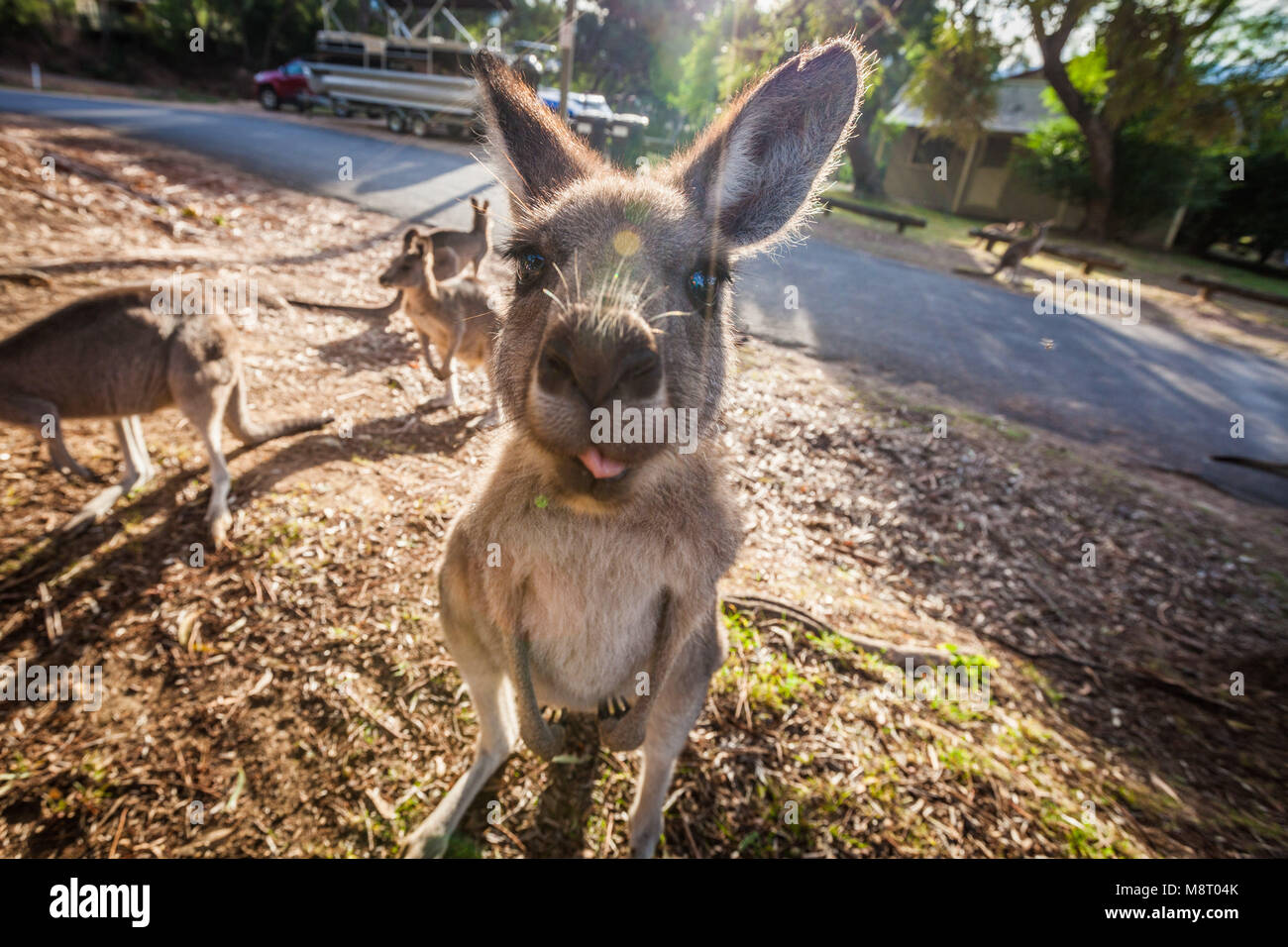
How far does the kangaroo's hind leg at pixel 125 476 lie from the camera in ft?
10.9

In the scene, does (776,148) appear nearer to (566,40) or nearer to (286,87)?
(566,40)

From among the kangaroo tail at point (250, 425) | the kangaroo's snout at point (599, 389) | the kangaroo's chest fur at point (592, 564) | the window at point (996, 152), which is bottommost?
the kangaroo tail at point (250, 425)

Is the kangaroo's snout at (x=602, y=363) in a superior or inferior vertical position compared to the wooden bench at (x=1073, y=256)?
inferior

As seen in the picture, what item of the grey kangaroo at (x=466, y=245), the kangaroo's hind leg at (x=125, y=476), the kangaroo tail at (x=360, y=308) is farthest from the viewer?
the grey kangaroo at (x=466, y=245)

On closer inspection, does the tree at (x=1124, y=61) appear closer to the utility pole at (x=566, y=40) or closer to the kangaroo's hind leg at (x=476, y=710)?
the utility pole at (x=566, y=40)

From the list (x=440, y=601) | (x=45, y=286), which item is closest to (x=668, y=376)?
(x=440, y=601)

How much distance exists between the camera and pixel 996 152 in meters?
26.7

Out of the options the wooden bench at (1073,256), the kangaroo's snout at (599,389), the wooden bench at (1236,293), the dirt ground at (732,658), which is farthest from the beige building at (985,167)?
the kangaroo's snout at (599,389)

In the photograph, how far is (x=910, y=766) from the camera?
2.71 metres

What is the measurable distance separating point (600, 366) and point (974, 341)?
9258 millimetres

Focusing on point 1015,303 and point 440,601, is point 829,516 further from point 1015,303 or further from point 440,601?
point 1015,303

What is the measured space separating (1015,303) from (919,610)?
10.5 meters

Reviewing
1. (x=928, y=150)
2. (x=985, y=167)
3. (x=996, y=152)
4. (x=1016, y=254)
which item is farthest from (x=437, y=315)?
(x=928, y=150)

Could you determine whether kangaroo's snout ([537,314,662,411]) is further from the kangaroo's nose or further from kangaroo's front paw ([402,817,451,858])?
kangaroo's front paw ([402,817,451,858])
